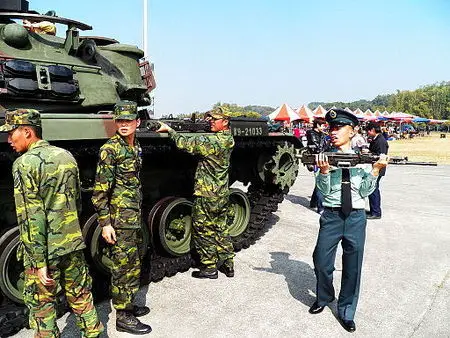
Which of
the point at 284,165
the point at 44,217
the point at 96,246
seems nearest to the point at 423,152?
the point at 284,165

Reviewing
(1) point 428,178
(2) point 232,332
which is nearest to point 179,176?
(2) point 232,332

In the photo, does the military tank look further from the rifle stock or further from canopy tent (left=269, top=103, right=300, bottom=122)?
canopy tent (left=269, top=103, right=300, bottom=122)

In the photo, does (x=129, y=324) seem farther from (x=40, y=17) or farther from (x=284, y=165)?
(x=284, y=165)

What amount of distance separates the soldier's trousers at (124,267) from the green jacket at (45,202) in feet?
2.75

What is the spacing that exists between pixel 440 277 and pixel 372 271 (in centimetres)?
80

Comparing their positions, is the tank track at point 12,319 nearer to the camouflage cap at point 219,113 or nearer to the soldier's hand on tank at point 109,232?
the soldier's hand on tank at point 109,232

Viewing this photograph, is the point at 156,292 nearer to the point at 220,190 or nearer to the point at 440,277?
the point at 220,190

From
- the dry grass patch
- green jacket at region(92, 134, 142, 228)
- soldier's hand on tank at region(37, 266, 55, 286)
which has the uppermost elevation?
green jacket at region(92, 134, 142, 228)

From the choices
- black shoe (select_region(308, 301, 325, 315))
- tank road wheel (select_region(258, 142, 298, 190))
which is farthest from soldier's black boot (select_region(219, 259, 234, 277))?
tank road wheel (select_region(258, 142, 298, 190))

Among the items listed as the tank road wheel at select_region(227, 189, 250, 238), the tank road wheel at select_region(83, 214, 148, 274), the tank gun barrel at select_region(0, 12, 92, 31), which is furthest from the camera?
the tank road wheel at select_region(227, 189, 250, 238)

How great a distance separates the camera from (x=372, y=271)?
5840 mm

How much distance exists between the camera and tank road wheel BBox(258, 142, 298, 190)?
24.0 ft

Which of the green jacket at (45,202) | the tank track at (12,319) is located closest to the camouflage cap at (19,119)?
the green jacket at (45,202)

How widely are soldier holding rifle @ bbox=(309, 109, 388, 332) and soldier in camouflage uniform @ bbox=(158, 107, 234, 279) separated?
155cm
